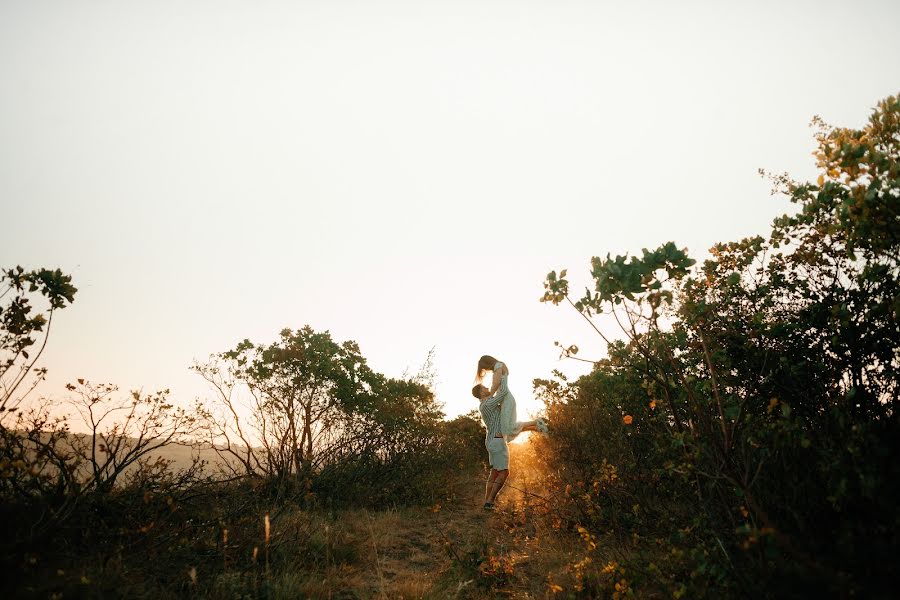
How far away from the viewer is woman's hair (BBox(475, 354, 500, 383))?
728 cm

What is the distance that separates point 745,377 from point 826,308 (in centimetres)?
87

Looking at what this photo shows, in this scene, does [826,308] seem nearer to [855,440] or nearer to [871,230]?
[871,230]

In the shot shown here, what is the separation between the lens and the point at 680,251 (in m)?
2.62

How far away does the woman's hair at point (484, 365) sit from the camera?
23.9 ft

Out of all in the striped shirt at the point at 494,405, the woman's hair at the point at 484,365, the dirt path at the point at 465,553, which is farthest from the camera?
the woman's hair at the point at 484,365

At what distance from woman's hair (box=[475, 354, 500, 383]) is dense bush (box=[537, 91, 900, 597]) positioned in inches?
107

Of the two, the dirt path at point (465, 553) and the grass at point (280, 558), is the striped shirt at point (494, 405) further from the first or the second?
the grass at point (280, 558)

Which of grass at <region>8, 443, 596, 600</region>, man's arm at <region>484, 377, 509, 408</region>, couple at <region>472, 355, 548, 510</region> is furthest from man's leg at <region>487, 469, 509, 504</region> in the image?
man's arm at <region>484, 377, 509, 408</region>

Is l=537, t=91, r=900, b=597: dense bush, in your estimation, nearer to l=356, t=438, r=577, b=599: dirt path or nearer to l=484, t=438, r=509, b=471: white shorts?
l=356, t=438, r=577, b=599: dirt path

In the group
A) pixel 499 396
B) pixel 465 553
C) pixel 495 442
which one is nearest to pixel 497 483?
pixel 495 442

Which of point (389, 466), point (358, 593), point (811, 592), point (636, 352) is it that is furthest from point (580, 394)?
point (811, 592)

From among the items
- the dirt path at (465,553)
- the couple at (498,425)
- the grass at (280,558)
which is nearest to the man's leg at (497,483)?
the couple at (498,425)

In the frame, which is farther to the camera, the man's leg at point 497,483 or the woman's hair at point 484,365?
the woman's hair at point 484,365

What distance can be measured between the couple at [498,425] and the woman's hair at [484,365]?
0.12 m
